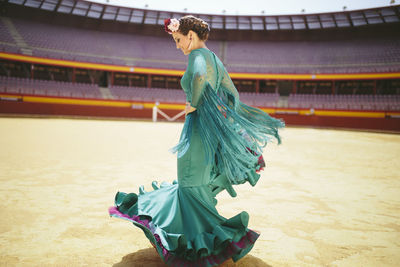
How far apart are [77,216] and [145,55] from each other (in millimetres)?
24315

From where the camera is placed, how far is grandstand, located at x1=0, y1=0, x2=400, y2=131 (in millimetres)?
18828

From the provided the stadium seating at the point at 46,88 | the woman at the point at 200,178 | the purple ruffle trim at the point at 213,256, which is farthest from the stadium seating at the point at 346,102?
the purple ruffle trim at the point at 213,256

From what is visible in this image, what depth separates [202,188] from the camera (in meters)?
1.46

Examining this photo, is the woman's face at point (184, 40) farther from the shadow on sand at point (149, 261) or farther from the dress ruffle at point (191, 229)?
the shadow on sand at point (149, 261)

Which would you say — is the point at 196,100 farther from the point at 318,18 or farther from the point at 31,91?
the point at 318,18

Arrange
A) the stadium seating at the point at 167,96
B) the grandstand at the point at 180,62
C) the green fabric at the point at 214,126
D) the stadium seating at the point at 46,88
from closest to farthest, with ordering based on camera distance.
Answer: the green fabric at the point at 214,126
the stadium seating at the point at 46,88
the stadium seating at the point at 167,96
the grandstand at the point at 180,62

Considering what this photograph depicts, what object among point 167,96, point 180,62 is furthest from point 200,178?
point 180,62

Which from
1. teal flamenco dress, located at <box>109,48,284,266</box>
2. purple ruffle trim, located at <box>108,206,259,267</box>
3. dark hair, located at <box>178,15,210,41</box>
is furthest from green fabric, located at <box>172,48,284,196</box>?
purple ruffle trim, located at <box>108,206,259,267</box>

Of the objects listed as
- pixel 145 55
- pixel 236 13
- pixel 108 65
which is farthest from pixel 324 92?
pixel 108 65

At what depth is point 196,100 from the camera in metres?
1.41

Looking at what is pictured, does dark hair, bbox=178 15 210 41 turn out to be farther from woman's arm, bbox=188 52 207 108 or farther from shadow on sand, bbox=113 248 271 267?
shadow on sand, bbox=113 248 271 267

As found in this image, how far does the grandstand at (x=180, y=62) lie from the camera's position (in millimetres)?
18828

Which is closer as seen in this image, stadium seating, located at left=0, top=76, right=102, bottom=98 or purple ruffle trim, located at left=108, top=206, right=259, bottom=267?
purple ruffle trim, located at left=108, top=206, right=259, bottom=267

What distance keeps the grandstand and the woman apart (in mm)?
18829
